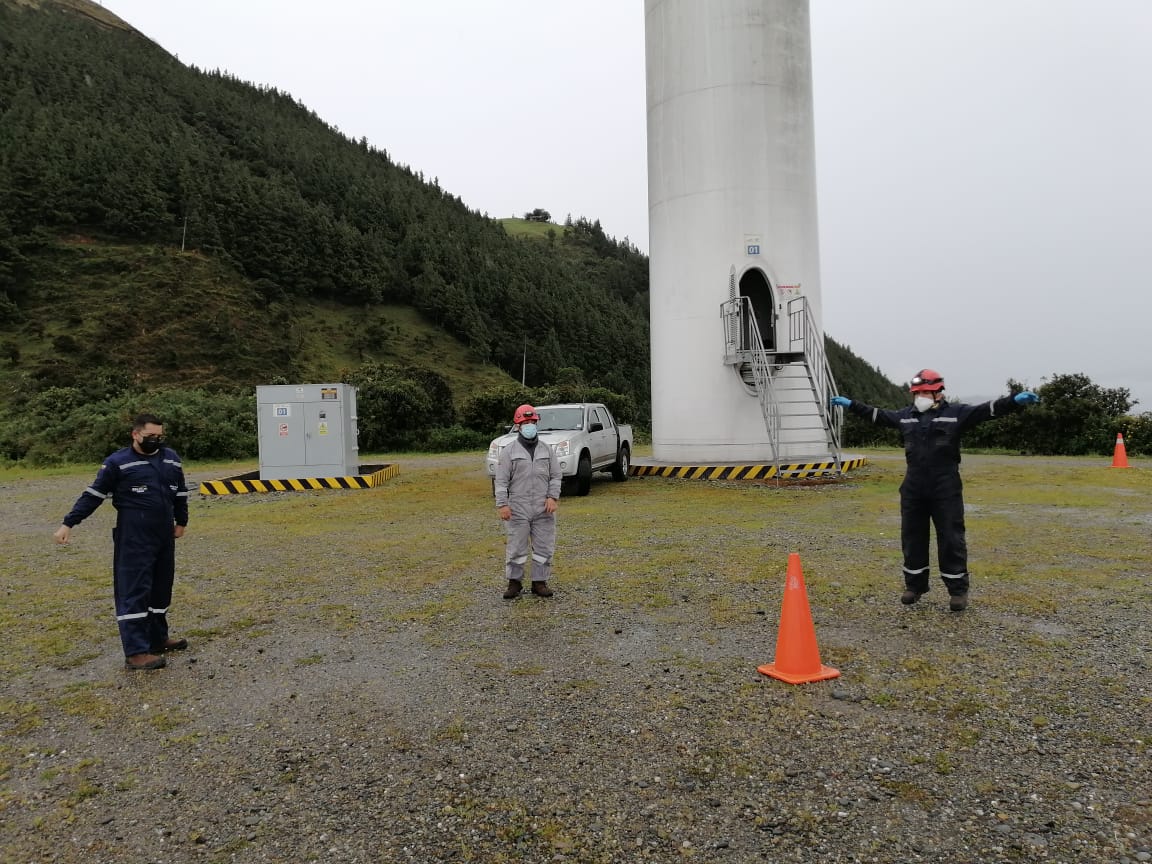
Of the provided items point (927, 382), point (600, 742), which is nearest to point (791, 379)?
point (927, 382)

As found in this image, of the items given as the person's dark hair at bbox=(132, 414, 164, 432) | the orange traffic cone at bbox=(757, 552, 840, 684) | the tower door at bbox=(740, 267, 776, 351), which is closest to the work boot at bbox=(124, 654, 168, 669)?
the person's dark hair at bbox=(132, 414, 164, 432)

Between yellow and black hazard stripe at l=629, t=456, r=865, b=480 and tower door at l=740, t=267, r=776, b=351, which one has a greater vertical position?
tower door at l=740, t=267, r=776, b=351

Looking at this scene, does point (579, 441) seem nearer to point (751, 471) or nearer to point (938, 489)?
point (751, 471)

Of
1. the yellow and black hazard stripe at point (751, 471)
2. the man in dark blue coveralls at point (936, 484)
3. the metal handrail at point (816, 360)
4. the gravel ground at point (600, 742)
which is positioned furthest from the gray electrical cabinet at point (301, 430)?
the man in dark blue coveralls at point (936, 484)

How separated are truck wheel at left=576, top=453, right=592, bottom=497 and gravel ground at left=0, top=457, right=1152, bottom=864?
26.8 ft

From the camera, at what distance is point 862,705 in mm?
4242

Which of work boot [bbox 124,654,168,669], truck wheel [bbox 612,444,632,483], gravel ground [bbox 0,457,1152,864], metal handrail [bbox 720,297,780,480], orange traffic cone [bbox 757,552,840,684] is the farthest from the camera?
truck wheel [bbox 612,444,632,483]

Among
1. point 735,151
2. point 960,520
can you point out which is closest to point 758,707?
point 960,520

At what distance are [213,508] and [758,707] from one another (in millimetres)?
12627

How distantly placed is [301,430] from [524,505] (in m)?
11.6

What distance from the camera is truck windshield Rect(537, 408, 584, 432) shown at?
48.8ft

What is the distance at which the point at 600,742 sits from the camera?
388 centimetres

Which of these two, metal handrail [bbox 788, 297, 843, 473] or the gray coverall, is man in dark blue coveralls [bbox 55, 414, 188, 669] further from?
metal handrail [bbox 788, 297, 843, 473]

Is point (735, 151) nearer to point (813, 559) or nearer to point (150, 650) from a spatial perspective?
point (813, 559)
